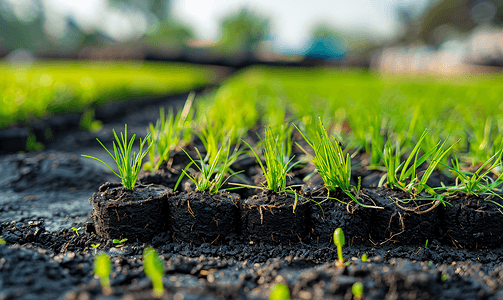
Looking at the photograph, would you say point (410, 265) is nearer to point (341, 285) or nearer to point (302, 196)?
point (341, 285)

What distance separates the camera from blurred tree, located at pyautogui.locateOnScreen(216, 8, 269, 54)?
40500 mm

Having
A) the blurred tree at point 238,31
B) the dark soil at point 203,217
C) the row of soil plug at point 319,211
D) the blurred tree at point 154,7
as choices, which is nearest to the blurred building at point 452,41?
the row of soil plug at point 319,211

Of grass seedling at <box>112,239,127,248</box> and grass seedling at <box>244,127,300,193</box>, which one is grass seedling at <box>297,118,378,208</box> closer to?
grass seedling at <box>244,127,300,193</box>

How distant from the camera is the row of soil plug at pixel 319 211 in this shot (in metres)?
1.23

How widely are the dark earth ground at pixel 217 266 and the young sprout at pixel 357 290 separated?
20 mm

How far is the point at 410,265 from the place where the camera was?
944 mm

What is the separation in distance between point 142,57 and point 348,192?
17237 millimetres

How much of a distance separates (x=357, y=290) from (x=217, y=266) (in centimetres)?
51

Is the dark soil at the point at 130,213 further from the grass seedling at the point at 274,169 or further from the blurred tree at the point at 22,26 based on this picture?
the blurred tree at the point at 22,26

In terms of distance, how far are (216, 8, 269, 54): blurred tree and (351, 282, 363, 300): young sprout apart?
41006mm

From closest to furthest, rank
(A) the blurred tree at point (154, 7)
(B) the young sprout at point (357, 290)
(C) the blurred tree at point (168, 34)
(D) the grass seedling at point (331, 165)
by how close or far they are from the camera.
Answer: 1. (B) the young sprout at point (357, 290)
2. (D) the grass seedling at point (331, 165)
3. (C) the blurred tree at point (168, 34)
4. (A) the blurred tree at point (154, 7)

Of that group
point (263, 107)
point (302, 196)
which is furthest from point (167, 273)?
point (263, 107)

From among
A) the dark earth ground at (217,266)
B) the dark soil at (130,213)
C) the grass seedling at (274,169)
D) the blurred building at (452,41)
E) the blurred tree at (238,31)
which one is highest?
the blurred tree at (238,31)

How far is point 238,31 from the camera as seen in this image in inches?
1598
